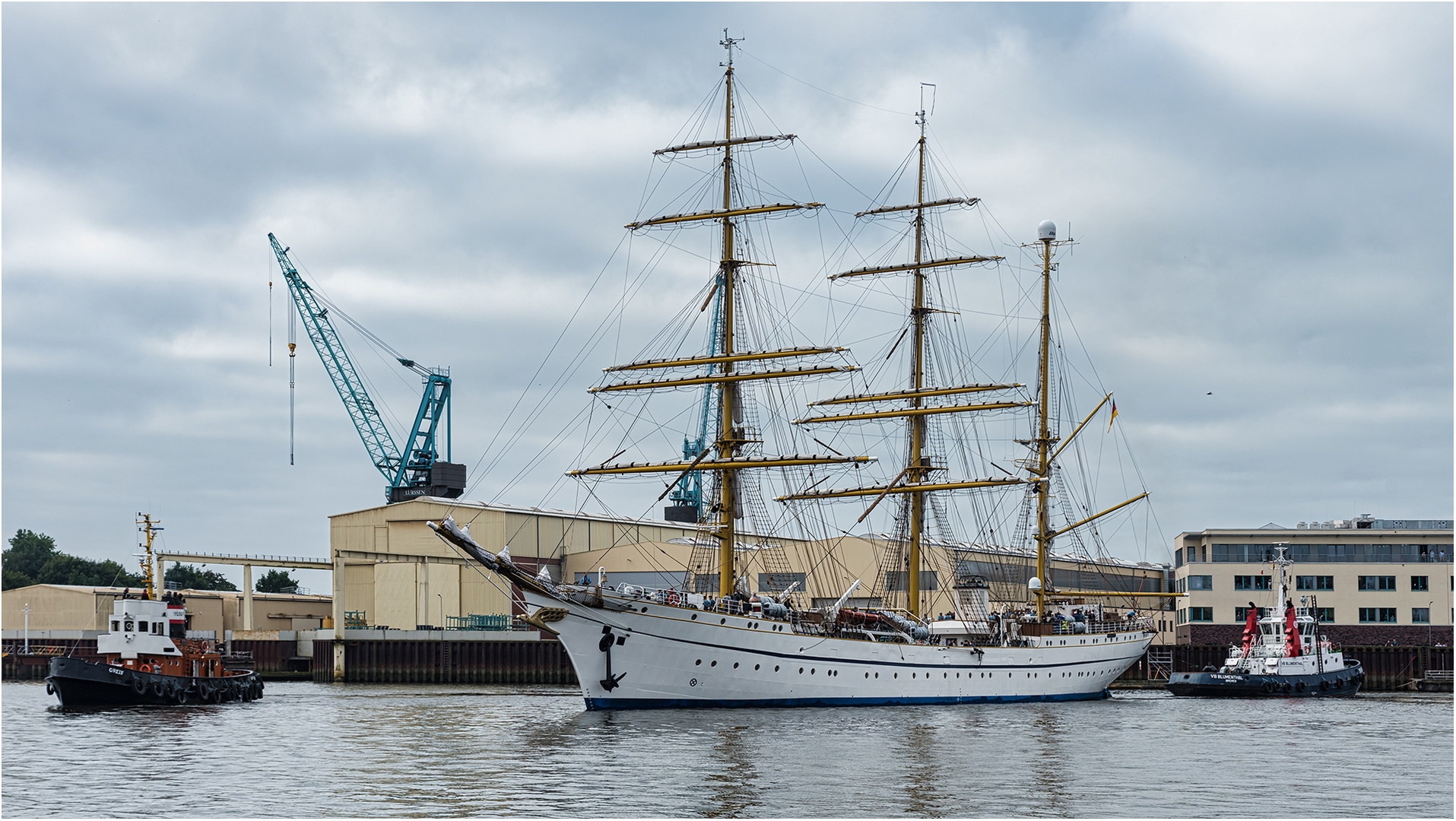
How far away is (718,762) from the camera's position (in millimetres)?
40094

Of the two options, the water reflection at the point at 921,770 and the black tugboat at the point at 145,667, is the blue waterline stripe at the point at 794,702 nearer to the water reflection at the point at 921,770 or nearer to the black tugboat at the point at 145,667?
the water reflection at the point at 921,770

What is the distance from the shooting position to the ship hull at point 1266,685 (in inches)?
3150

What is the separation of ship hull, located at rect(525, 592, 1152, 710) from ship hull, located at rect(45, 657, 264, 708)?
17.6 meters

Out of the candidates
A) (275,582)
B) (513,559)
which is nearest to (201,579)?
(275,582)

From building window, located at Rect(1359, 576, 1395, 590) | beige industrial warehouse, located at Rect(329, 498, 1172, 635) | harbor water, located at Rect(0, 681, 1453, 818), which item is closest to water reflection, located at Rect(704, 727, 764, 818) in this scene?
harbor water, located at Rect(0, 681, 1453, 818)

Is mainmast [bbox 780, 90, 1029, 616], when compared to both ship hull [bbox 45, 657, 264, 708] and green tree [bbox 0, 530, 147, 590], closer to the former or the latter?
ship hull [bbox 45, 657, 264, 708]

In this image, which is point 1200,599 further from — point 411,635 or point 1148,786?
point 1148,786

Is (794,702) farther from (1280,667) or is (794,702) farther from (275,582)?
(275,582)

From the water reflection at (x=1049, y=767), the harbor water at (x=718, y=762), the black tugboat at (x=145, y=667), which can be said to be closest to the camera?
the water reflection at (x=1049, y=767)

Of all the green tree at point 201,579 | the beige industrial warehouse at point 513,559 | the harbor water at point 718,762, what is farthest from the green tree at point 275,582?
the harbor water at point 718,762

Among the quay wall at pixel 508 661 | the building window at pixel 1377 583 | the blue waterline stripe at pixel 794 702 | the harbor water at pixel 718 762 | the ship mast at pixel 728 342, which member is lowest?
the quay wall at pixel 508 661

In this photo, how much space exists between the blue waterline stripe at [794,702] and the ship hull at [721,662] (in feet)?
0.15

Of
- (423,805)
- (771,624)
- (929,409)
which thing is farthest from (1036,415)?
(423,805)

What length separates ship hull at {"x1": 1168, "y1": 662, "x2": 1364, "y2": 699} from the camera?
80000 mm
